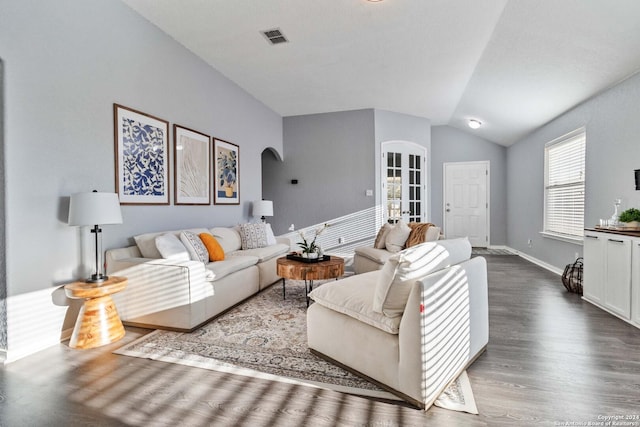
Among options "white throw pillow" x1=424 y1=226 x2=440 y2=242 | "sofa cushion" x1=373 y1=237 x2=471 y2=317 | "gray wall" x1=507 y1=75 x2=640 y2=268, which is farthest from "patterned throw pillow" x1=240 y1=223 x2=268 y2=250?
"gray wall" x1=507 y1=75 x2=640 y2=268

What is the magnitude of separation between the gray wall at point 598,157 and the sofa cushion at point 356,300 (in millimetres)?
3112

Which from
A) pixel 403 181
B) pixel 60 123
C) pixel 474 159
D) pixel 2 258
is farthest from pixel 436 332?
pixel 474 159

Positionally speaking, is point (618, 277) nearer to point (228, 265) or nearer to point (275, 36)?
point (228, 265)

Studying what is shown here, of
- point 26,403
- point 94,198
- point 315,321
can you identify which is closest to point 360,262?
point 315,321

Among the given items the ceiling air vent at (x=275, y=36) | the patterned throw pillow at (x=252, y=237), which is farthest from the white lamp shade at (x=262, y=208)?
the ceiling air vent at (x=275, y=36)

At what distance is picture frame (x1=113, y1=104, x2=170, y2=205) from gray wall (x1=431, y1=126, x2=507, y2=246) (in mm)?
6247

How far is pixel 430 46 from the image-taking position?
400cm

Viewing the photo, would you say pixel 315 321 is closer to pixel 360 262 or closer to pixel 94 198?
pixel 94 198

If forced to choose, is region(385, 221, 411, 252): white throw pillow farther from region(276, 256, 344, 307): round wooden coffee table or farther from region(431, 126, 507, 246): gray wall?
region(431, 126, 507, 246): gray wall

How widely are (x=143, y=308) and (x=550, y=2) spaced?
4.43m

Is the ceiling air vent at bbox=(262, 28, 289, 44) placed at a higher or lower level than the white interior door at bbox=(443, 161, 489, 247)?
higher

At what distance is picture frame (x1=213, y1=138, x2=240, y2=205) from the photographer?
475 centimetres

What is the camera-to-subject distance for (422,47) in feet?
13.2

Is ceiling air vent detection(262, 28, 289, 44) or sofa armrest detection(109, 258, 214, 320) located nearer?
sofa armrest detection(109, 258, 214, 320)
